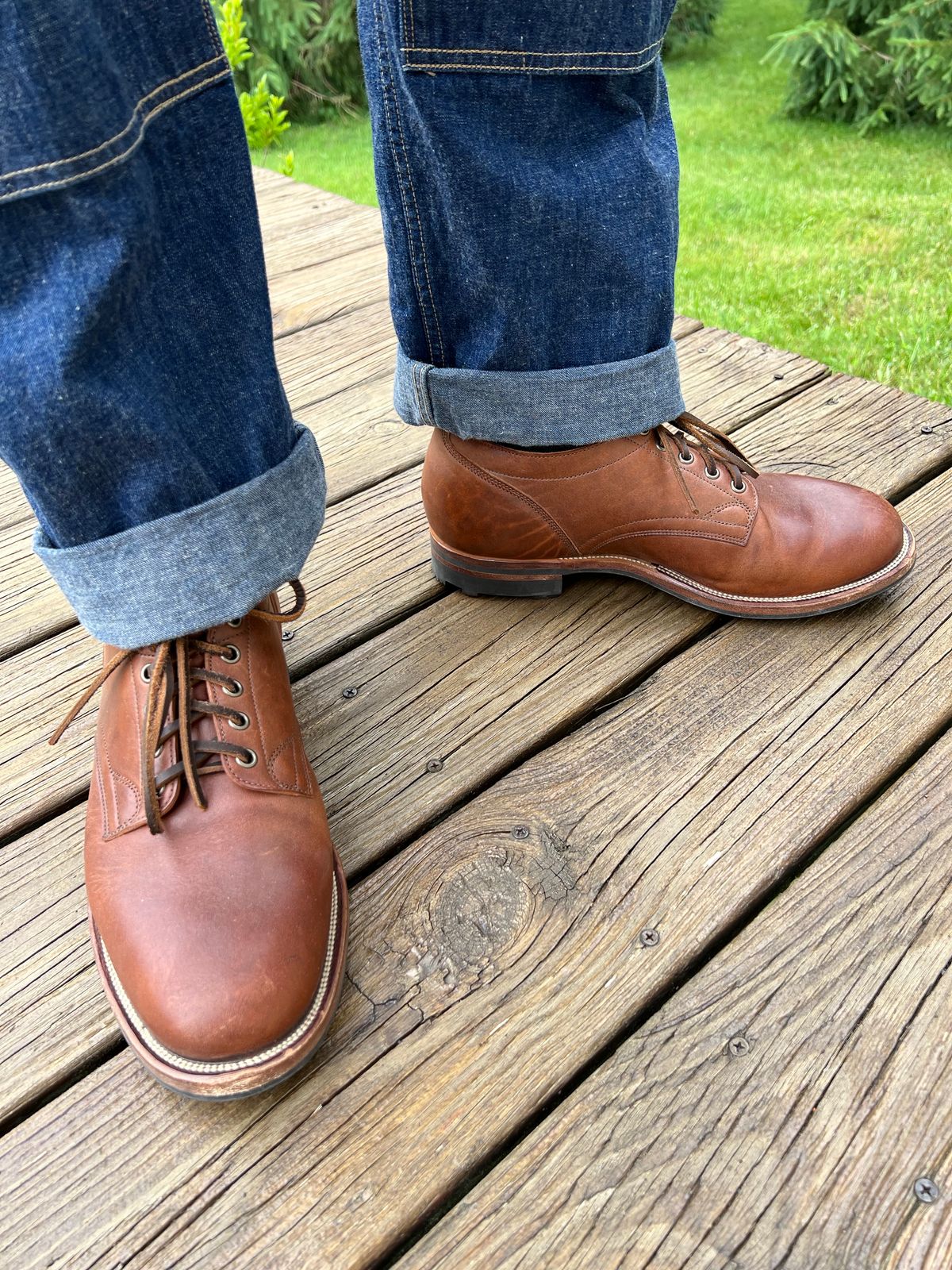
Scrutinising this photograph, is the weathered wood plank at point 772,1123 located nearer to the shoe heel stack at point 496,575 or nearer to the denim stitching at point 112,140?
the shoe heel stack at point 496,575

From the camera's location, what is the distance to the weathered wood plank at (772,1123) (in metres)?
0.63

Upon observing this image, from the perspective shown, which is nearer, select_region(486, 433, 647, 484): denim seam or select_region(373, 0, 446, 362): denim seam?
select_region(373, 0, 446, 362): denim seam

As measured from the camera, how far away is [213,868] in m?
0.77

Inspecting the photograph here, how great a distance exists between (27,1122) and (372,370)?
1256 mm

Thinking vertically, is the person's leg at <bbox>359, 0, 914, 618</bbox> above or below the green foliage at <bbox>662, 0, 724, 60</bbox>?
above

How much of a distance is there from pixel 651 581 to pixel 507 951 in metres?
0.49

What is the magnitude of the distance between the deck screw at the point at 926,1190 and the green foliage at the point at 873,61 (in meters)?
4.33

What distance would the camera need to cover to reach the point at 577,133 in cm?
93

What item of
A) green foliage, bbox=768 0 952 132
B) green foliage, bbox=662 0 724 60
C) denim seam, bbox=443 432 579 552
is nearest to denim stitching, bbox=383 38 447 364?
denim seam, bbox=443 432 579 552

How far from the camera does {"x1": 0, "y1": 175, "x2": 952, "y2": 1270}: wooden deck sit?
65 cm

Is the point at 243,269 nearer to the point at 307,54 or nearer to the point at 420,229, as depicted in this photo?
the point at 420,229

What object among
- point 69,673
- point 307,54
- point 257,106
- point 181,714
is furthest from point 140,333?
point 307,54

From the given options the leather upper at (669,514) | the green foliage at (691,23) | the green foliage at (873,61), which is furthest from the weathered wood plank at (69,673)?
the green foliage at (691,23)

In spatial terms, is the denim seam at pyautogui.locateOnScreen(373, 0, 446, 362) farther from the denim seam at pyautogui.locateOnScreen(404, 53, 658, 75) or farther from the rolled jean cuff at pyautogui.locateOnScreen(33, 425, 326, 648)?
the rolled jean cuff at pyautogui.locateOnScreen(33, 425, 326, 648)
